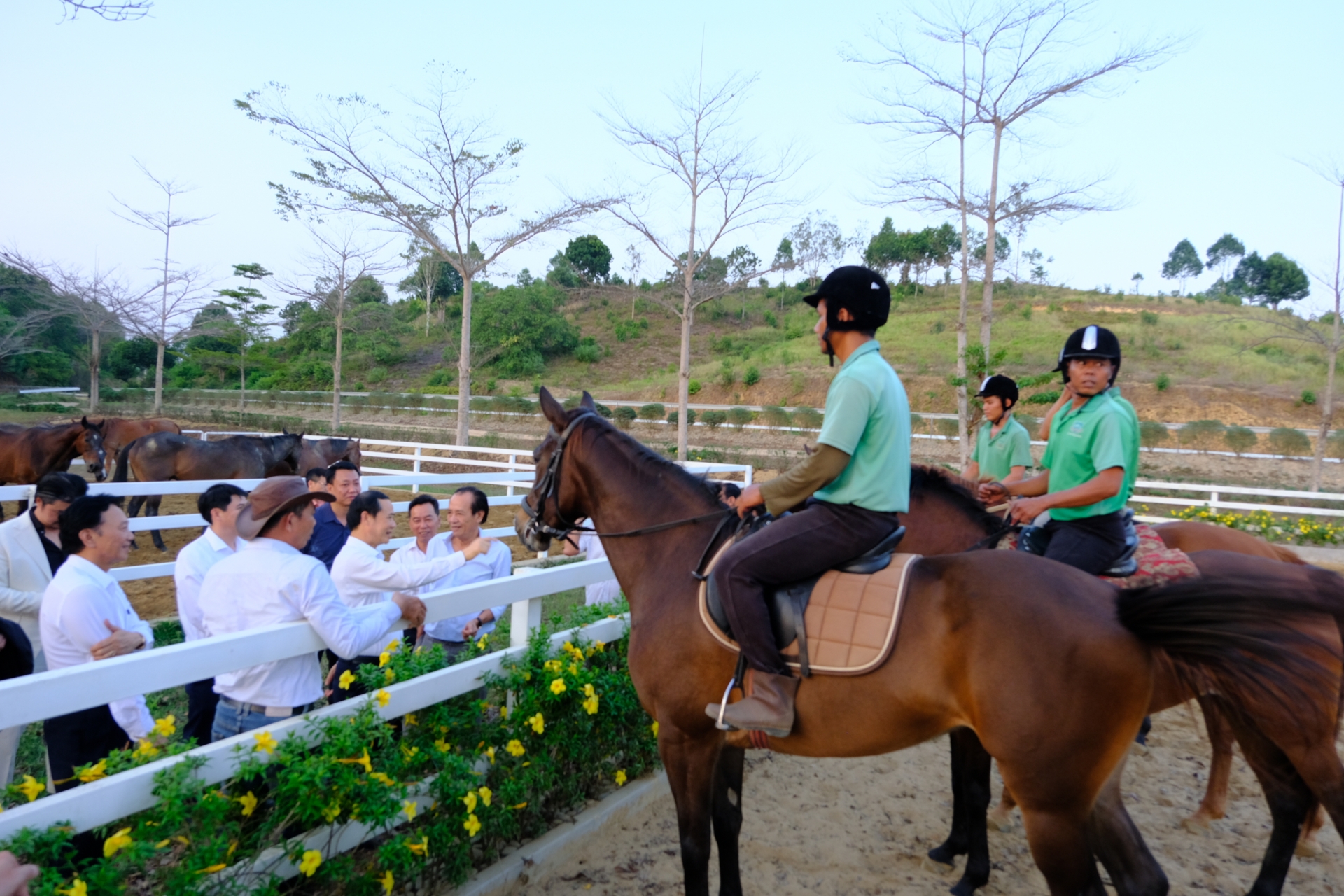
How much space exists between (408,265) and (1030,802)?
80.1 ft

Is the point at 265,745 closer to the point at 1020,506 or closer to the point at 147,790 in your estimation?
the point at 147,790

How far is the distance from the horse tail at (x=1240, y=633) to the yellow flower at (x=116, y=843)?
3161 mm

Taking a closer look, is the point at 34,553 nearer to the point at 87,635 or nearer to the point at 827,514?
the point at 87,635

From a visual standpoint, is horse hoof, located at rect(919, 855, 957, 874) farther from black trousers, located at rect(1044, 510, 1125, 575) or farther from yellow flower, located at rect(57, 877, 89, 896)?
yellow flower, located at rect(57, 877, 89, 896)

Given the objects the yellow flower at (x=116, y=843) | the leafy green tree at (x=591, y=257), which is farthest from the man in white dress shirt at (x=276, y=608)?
the leafy green tree at (x=591, y=257)

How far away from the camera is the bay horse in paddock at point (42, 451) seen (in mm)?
11859

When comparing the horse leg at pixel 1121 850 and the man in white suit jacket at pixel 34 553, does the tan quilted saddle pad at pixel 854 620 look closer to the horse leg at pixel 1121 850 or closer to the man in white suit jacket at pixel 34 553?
the horse leg at pixel 1121 850

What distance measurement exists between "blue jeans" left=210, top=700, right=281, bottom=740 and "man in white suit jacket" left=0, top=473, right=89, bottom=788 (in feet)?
5.17

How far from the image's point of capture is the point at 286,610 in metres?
3.15

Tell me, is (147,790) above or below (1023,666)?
below

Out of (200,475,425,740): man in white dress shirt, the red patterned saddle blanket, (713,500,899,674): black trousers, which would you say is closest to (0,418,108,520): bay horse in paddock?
(200,475,425,740): man in white dress shirt

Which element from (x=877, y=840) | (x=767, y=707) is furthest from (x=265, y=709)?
(x=877, y=840)

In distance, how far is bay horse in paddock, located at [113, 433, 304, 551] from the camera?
42.2ft

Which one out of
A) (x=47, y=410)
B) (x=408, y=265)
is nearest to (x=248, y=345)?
(x=47, y=410)
